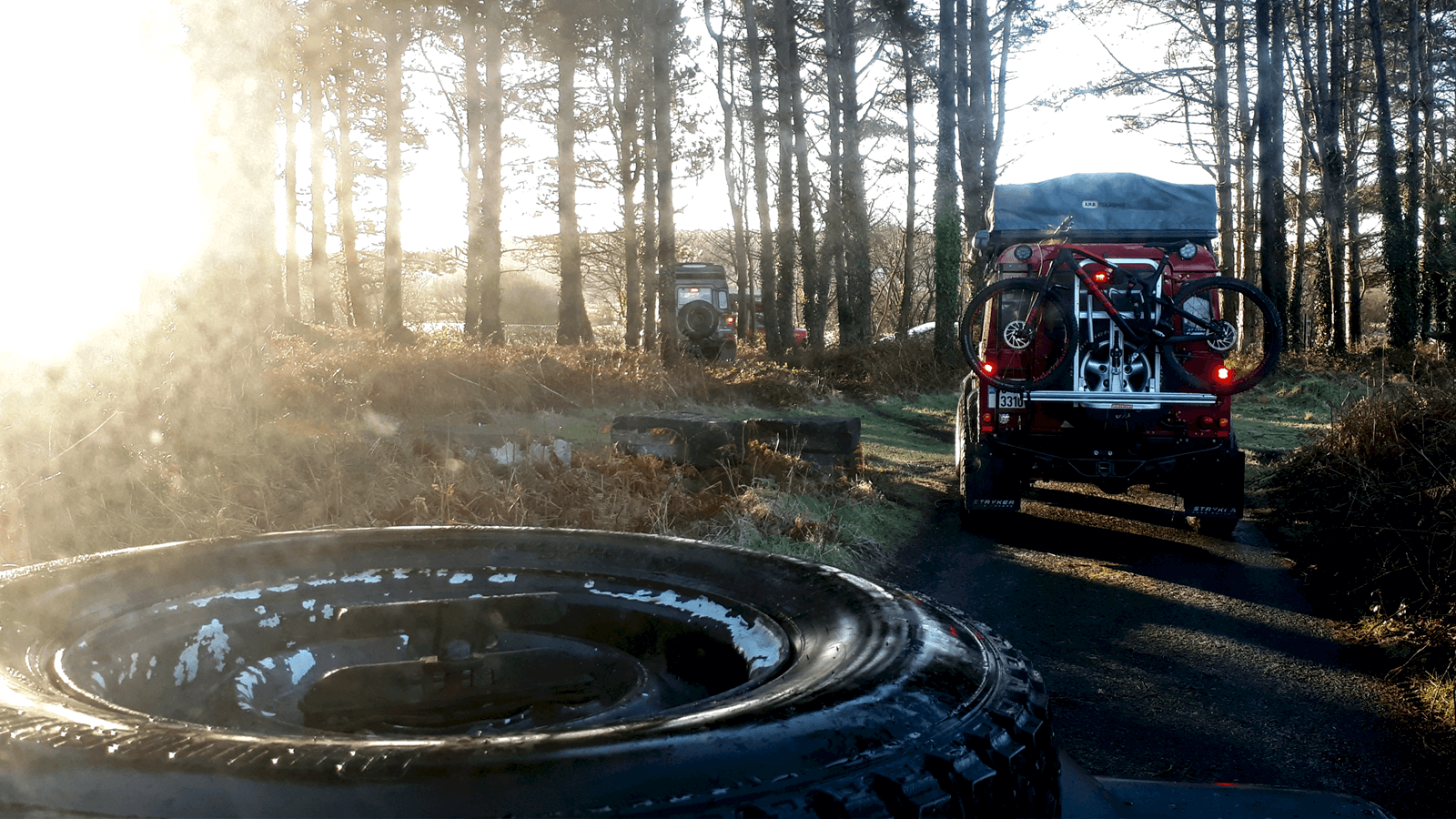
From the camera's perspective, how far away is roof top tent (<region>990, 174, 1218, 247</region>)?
33.5 feet

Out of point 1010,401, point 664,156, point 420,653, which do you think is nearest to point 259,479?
point 420,653

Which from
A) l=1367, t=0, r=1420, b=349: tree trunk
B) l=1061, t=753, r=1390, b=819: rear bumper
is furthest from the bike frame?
l=1367, t=0, r=1420, b=349: tree trunk

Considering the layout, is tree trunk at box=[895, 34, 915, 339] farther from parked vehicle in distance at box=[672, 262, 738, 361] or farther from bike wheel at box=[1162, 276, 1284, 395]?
bike wheel at box=[1162, 276, 1284, 395]

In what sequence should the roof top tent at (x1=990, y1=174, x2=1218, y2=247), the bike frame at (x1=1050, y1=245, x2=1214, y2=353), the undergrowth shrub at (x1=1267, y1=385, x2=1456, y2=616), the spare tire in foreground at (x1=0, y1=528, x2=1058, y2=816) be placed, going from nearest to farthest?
1. the spare tire in foreground at (x1=0, y1=528, x2=1058, y2=816)
2. the undergrowth shrub at (x1=1267, y1=385, x2=1456, y2=616)
3. the bike frame at (x1=1050, y1=245, x2=1214, y2=353)
4. the roof top tent at (x1=990, y1=174, x2=1218, y2=247)

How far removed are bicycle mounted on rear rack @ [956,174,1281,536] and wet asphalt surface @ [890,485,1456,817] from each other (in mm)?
463

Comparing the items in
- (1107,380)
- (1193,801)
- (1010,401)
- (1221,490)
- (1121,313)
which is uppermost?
(1121,313)

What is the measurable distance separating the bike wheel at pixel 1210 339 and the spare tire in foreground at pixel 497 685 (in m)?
5.94

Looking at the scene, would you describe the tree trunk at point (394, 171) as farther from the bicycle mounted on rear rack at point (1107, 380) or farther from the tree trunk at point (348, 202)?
the bicycle mounted on rear rack at point (1107, 380)

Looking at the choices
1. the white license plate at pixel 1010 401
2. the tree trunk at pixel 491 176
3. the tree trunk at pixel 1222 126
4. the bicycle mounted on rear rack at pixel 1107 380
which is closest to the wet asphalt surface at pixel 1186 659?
the bicycle mounted on rear rack at pixel 1107 380

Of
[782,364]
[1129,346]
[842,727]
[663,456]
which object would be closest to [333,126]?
[782,364]

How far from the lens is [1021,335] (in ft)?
25.3

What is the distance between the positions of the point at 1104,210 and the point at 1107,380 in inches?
138

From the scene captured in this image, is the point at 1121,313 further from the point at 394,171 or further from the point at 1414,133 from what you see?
the point at 1414,133

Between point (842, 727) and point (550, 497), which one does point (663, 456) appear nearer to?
point (550, 497)
